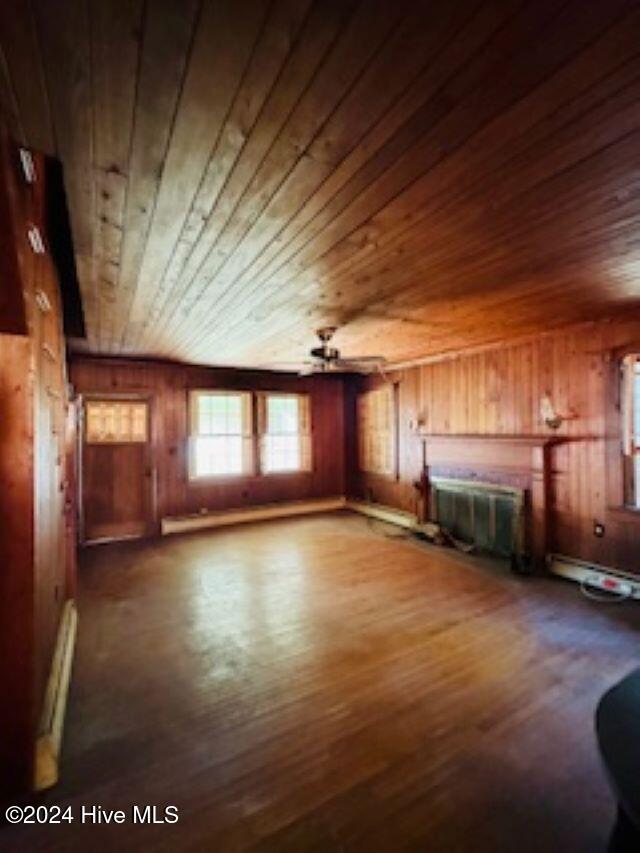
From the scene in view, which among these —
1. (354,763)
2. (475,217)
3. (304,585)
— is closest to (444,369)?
(304,585)

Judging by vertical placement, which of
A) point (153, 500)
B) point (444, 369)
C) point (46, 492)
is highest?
point (444, 369)

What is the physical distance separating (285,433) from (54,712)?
5390 millimetres

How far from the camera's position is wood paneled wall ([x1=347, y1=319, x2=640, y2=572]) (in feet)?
12.5

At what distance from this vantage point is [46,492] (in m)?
2.06

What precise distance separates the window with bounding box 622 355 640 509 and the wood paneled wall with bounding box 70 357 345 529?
4726 mm

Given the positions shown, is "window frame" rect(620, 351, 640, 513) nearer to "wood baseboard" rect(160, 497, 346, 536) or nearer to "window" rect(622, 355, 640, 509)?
"window" rect(622, 355, 640, 509)

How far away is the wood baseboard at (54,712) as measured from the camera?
181cm

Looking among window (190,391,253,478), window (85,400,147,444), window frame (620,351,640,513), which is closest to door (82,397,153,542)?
window (85,400,147,444)

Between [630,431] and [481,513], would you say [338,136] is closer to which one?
[630,431]

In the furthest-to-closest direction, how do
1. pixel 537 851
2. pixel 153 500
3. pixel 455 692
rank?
1. pixel 153 500
2. pixel 455 692
3. pixel 537 851

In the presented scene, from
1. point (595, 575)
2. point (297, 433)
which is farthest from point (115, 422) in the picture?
point (595, 575)

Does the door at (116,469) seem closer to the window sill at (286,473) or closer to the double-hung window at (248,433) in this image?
the double-hung window at (248,433)

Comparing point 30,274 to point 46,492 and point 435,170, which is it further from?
point 435,170

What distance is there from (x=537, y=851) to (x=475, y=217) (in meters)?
2.60
